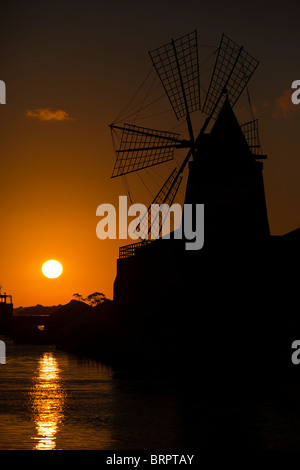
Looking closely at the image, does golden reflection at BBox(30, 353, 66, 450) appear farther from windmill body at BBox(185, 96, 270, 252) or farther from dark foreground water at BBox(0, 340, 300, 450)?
windmill body at BBox(185, 96, 270, 252)

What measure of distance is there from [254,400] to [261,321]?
7.92 meters

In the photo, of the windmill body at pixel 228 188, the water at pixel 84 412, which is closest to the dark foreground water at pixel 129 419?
the water at pixel 84 412

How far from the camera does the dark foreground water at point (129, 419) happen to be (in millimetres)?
19109

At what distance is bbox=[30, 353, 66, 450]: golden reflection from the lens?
1969 centimetres

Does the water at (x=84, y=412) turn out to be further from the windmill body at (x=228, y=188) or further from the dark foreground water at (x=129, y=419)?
the windmill body at (x=228, y=188)

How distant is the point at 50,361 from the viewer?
51.1 metres

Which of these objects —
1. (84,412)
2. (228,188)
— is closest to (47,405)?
(84,412)

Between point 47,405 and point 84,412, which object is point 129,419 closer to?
point 84,412

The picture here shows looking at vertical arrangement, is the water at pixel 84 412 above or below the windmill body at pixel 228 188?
below

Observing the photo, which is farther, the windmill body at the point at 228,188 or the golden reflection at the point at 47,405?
the windmill body at the point at 228,188

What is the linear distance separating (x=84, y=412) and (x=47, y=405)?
251 centimetres

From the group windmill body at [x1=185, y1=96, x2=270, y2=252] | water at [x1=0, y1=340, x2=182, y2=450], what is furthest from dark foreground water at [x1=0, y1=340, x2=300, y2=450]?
windmill body at [x1=185, y1=96, x2=270, y2=252]
